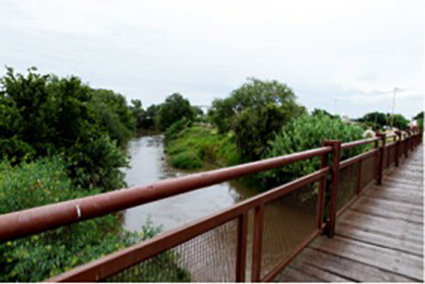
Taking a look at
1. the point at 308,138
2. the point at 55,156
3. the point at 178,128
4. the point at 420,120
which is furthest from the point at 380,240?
the point at 178,128

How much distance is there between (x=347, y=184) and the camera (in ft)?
11.3

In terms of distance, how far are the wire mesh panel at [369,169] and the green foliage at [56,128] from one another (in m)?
6.60

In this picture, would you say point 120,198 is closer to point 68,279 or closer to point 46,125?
point 68,279

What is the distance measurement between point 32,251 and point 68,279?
3499 mm

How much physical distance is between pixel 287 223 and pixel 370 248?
3.43 ft

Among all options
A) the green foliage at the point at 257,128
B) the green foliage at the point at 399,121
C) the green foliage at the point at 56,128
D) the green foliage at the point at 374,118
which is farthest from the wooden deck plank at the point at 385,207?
the green foliage at the point at 374,118

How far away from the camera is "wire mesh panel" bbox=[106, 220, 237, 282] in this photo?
3.53 feet

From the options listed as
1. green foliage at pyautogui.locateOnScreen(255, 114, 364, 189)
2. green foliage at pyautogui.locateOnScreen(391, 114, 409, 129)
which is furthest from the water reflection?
green foliage at pyautogui.locateOnScreen(391, 114, 409, 129)

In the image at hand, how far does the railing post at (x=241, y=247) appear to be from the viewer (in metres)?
1.49

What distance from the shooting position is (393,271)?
2178mm

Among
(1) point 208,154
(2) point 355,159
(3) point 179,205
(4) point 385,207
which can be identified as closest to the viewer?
(2) point 355,159

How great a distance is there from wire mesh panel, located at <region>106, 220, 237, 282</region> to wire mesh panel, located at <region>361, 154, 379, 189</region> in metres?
3.13

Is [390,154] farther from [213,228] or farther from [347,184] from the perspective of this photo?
[213,228]

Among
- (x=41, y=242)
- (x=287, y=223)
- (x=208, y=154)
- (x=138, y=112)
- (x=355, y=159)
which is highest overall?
(x=138, y=112)
